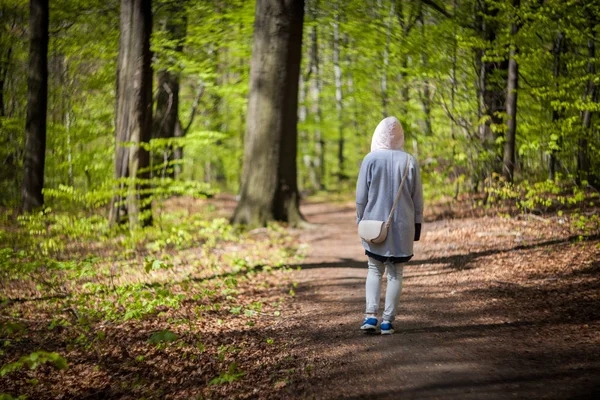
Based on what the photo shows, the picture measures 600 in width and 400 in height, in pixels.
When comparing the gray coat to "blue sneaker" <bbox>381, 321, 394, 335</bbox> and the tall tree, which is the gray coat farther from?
the tall tree

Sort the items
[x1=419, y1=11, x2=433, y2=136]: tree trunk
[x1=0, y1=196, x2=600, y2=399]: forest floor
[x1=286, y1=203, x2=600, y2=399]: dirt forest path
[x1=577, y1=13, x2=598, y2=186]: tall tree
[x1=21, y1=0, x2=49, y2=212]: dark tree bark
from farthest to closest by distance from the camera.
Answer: [x1=21, y1=0, x2=49, y2=212]: dark tree bark < [x1=419, y1=11, x2=433, y2=136]: tree trunk < [x1=577, y1=13, x2=598, y2=186]: tall tree < [x1=0, y1=196, x2=600, y2=399]: forest floor < [x1=286, y1=203, x2=600, y2=399]: dirt forest path

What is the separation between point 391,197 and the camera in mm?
4293

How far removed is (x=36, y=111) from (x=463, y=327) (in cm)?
1308

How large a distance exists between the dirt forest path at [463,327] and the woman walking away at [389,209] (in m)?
0.43

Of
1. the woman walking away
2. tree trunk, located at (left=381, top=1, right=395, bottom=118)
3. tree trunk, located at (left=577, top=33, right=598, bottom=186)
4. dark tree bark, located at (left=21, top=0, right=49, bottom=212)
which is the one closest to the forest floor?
the woman walking away

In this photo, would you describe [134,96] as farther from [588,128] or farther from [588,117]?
[588,117]

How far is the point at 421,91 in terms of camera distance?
13516 mm

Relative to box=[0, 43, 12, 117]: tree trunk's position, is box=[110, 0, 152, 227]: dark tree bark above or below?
below

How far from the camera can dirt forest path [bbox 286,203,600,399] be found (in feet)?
10.8

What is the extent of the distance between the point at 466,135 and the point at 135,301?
900 centimetres

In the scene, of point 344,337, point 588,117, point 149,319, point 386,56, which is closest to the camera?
point 344,337

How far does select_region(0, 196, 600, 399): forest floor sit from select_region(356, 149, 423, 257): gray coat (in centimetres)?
87

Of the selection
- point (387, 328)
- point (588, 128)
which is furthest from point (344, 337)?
point (588, 128)

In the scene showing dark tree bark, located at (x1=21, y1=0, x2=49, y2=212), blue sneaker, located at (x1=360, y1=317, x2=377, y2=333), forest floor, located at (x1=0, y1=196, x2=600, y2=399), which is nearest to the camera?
forest floor, located at (x1=0, y1=196, x2=600, y2=399)
